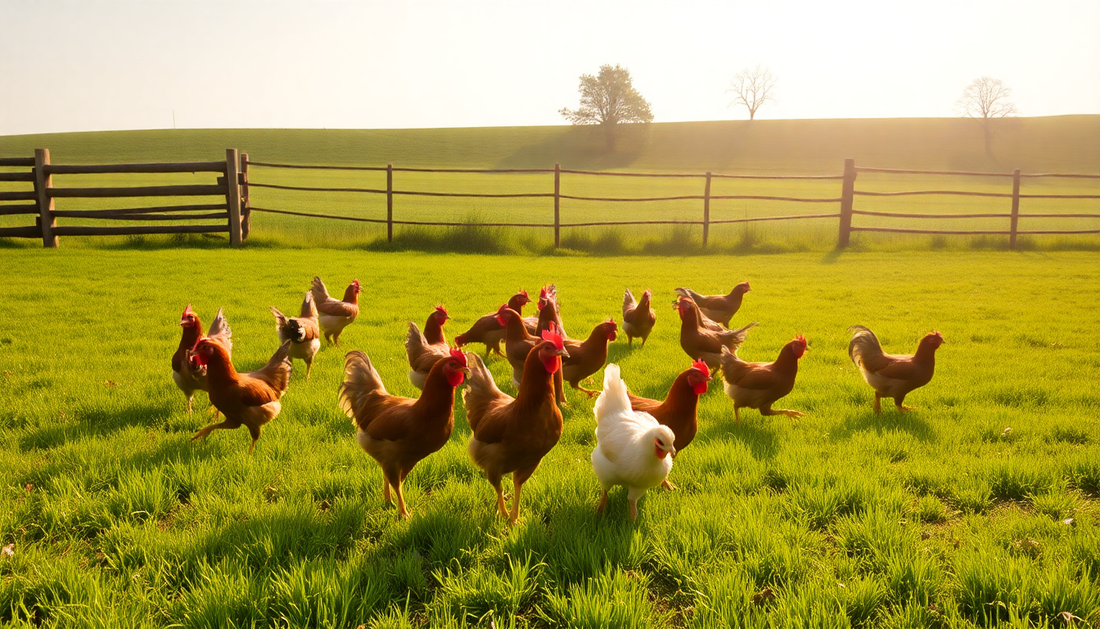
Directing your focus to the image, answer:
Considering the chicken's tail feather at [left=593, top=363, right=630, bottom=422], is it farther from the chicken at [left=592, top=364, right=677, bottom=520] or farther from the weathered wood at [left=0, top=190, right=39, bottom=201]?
the weathered wood at [left=0, top=190, right=39, bottom=201]

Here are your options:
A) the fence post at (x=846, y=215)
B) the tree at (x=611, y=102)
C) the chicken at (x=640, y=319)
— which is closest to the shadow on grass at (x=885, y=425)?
the chicken at (x=640, y=319)

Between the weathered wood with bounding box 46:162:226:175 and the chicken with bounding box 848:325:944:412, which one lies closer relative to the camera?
the chicken with bounding box 848:325:944:412

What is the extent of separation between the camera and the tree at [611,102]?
194 ft

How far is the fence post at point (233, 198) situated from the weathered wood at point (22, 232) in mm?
4063

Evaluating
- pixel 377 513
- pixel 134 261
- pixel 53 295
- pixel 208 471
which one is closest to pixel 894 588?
pixel 377 513

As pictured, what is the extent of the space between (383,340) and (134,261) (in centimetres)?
814

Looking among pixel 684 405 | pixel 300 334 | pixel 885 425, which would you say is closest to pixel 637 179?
pixel 300 334

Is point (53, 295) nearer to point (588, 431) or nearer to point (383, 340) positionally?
point (383, 340)

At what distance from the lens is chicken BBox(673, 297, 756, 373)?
561cm

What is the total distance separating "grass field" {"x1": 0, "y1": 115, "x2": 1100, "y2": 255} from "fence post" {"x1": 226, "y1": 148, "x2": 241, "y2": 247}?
477mm

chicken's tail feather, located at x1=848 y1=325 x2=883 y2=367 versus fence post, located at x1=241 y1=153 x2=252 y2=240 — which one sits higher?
fence post, located at x1=241 y1=153 x2=252 y2=240

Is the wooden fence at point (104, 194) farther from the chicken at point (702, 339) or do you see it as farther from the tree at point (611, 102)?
the tree at point (611, 102)

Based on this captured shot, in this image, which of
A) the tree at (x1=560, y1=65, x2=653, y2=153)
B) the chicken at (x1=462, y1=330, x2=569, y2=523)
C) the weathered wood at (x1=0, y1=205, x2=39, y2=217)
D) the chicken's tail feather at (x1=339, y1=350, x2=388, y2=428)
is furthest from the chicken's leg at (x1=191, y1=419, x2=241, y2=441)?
the tree at (x1=560, y1=65, x2=653, y2=153)

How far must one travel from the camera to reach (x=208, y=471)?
12.1 feet
